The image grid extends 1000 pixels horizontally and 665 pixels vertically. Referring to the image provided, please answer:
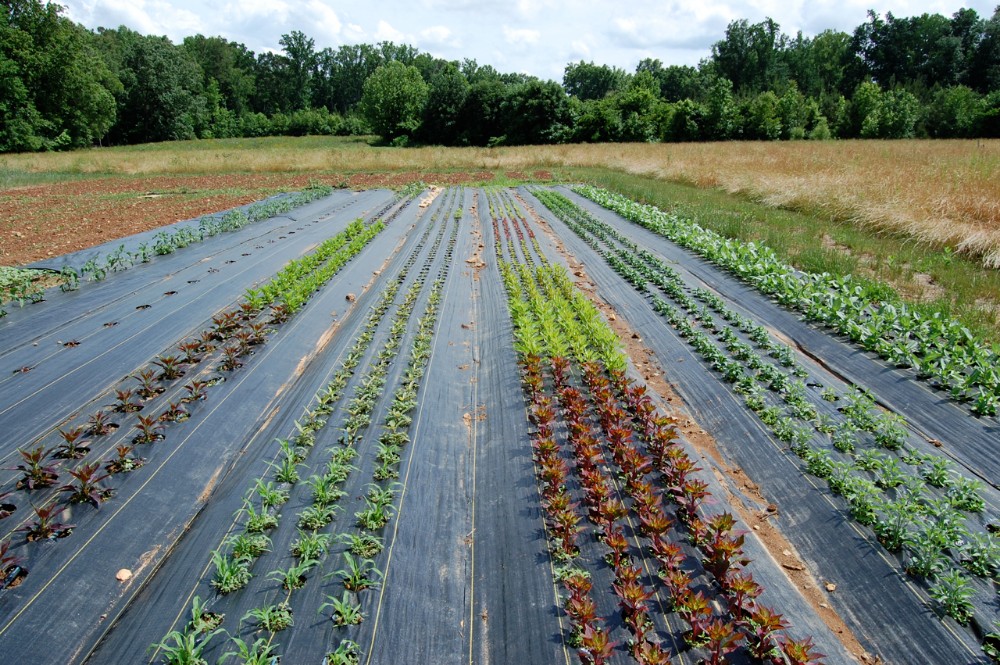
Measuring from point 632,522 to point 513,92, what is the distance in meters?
46.6

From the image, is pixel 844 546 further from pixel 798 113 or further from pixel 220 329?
pixel 798 113

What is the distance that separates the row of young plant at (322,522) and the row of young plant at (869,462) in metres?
3.28

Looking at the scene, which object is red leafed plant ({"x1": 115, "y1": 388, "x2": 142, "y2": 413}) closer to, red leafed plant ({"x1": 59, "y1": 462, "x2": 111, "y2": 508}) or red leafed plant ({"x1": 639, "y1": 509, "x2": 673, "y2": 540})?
red leafed plant ({"x1": 59, "y1": 462, "x2": 111, "y2": 508})

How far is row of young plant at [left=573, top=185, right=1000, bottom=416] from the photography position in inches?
192

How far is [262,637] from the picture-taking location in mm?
2689

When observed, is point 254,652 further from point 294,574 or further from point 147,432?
point 147,432

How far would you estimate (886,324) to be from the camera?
6152 mm

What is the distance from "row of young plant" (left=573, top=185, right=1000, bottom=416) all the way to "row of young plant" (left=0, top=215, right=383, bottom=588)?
711 cm

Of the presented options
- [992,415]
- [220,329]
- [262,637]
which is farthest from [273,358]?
[992,415]

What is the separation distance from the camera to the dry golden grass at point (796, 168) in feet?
33.7

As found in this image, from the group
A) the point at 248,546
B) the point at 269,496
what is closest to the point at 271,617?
the point at 248,546

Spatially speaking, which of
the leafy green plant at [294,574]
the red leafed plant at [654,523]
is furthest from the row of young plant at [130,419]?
the red leafed plant at [654,523]

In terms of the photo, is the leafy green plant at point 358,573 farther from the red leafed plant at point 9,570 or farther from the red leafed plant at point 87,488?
the red leafed plant at point 87,488

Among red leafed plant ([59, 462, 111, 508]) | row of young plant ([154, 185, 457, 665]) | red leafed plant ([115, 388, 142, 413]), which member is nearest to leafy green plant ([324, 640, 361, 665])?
row of young plant ([154, 185, 457, 665])
